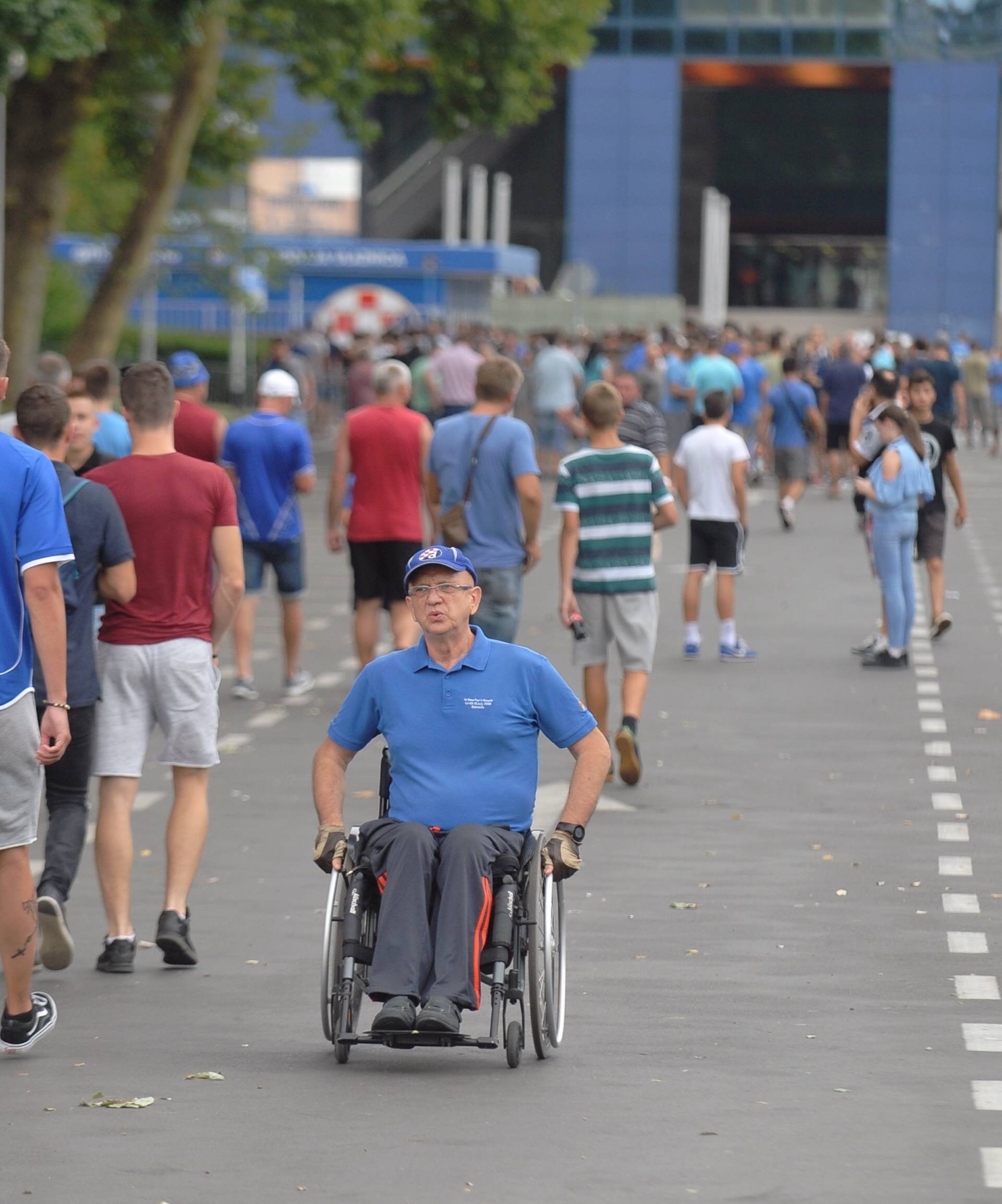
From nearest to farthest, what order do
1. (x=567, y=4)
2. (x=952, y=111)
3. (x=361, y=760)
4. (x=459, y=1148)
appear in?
(x=459, y=1148) → (x=361, y=760) → (x=567, y=4) → (x=952, y=111)

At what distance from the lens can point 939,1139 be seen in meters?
5.67

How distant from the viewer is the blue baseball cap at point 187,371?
11.6m

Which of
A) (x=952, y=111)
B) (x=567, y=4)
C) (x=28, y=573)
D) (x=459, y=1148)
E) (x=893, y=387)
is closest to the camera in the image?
(x=459, y=1148)

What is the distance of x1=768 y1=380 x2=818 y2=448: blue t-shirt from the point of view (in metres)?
26.9

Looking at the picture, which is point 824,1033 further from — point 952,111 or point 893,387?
point 952,111

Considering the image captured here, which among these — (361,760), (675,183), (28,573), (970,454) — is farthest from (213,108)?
(675,183)

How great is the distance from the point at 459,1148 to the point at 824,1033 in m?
1.56

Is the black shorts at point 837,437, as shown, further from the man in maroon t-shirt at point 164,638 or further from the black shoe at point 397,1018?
the black shoe at point 397,1018

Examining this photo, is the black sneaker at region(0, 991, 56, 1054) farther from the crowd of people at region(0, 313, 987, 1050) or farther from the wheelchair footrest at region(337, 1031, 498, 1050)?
the wheelchair footrest at region(337, 1031, 498, 1050)

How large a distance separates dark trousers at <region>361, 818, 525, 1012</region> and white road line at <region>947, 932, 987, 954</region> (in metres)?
2.16

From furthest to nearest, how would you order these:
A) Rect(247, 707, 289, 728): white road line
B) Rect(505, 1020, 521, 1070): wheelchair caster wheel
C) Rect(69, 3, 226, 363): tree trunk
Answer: Rect(69, 3, 226, 363): tree trunk → Rect(247, 707, 289, 728): white road line → Rect(505, 1020, 521, 1070): wheelchair caster wheel

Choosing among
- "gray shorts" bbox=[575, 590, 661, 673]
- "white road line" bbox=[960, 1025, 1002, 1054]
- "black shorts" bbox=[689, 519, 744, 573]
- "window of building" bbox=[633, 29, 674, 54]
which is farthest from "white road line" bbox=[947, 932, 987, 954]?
"window of building" bbox=[633, 29, 674, 54]

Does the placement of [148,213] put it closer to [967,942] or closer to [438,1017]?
[967,942]

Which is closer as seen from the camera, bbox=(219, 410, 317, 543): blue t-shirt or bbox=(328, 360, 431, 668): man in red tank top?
bbox=(328, 360, 431, 668): man in red tank top
